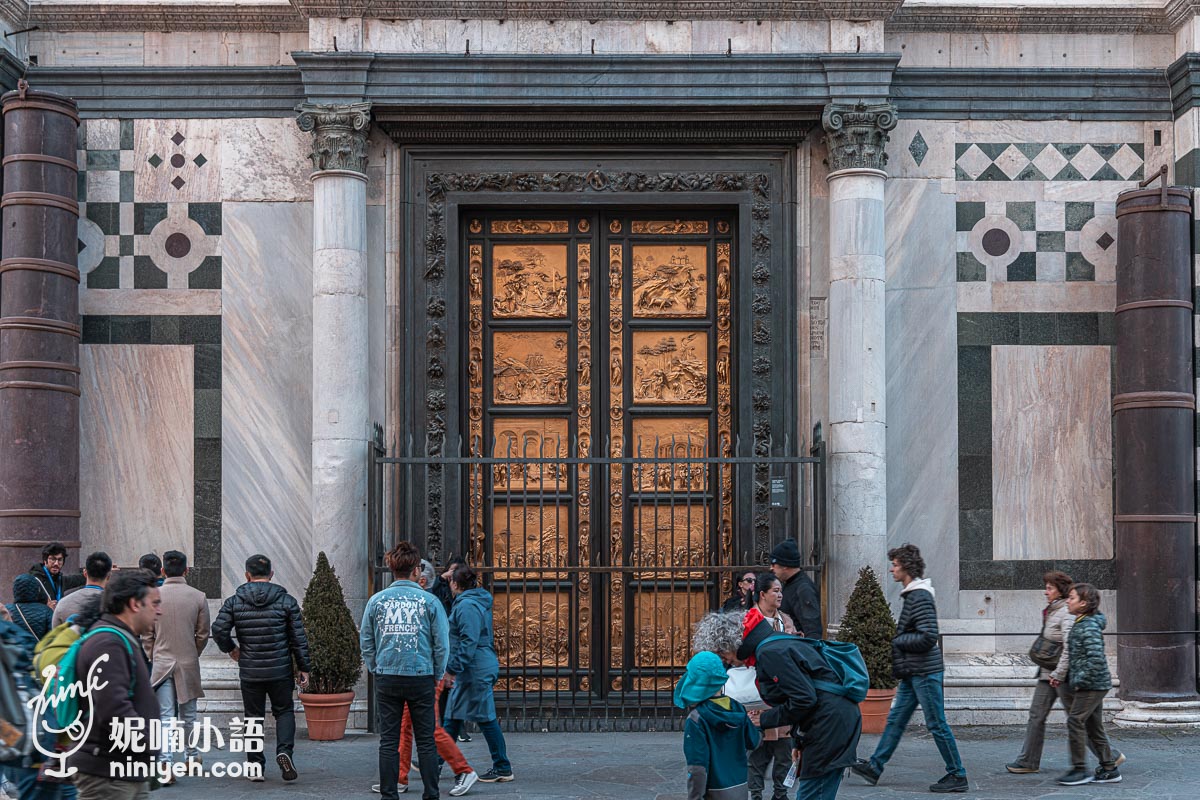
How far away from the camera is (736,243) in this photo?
1328 centimetres

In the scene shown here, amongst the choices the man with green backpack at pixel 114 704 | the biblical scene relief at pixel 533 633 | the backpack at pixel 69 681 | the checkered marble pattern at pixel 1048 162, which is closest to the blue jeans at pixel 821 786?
the man with green backpack at pixel 114 704

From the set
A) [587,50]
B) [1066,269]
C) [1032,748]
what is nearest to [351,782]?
[1032,748]

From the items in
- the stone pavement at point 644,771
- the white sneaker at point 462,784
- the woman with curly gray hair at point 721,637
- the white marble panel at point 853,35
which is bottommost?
the stone pavement at point 644,771

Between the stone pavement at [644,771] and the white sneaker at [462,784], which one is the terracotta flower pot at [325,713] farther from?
the white sneaker at [462,784]

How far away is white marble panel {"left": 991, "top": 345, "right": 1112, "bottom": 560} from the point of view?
1289 cm

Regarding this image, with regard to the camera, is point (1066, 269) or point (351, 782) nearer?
point (351, 782)

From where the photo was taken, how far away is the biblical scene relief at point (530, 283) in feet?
43.7

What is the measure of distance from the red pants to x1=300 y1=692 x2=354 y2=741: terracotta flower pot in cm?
190

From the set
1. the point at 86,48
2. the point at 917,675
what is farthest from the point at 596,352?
the point at 86,48

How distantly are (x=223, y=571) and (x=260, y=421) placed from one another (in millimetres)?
1423

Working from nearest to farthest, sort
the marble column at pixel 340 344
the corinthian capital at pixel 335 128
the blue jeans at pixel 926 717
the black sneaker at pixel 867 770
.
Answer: the blue jeans at pixel 926 717
the black sneaker at pixel 867 770
the marble column at pixel 340 344
the corinthian capital at pixel 335 128

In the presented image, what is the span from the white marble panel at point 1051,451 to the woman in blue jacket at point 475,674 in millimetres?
5322

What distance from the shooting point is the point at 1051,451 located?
510 inches

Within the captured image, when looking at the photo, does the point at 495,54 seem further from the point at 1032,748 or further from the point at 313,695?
the point at 1032,748
